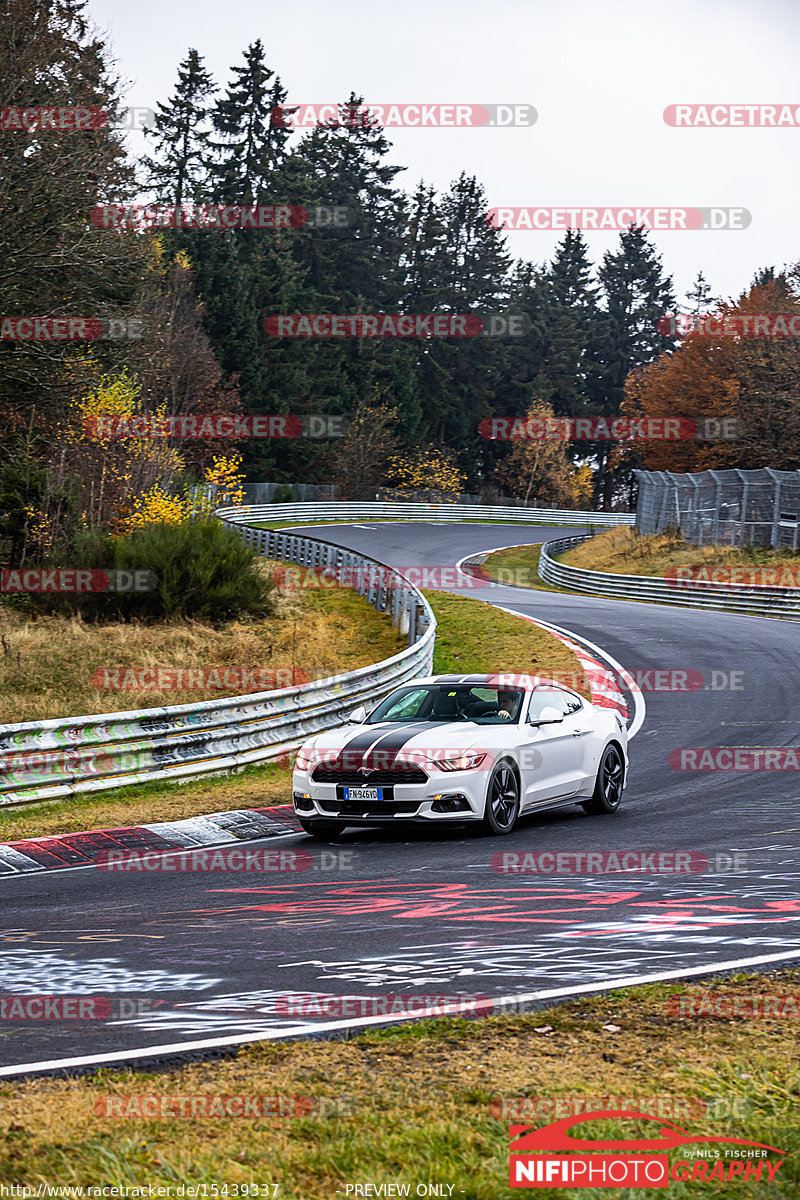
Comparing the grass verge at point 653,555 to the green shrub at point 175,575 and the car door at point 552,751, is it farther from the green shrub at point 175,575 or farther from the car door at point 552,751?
the car door at point 552,751

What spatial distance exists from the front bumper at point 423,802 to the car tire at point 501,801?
125 mm

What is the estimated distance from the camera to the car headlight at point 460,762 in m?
11.2

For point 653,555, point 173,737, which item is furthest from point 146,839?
point 653,555

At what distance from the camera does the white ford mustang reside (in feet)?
36.7

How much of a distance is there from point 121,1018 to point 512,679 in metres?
7.65

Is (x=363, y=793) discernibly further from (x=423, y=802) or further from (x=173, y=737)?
(x=173, y=737)

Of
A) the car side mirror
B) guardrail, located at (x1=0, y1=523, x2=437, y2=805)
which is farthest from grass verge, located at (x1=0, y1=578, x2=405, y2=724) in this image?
the car side mirror

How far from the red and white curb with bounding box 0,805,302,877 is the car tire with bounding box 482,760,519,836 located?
2033 mm

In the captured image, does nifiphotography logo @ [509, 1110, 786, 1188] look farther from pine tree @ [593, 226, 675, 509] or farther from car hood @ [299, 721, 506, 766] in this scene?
pine tree @ [593, 226, 675, 509]

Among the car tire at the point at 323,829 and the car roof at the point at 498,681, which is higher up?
the car roof at the point at 498,681

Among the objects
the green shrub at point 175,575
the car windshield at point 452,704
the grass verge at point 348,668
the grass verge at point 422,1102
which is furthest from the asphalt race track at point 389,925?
the green shrub at point 175,575

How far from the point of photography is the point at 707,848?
34.3 ft

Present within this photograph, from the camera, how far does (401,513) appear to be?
7069 cm

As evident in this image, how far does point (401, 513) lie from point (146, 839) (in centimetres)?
5953
